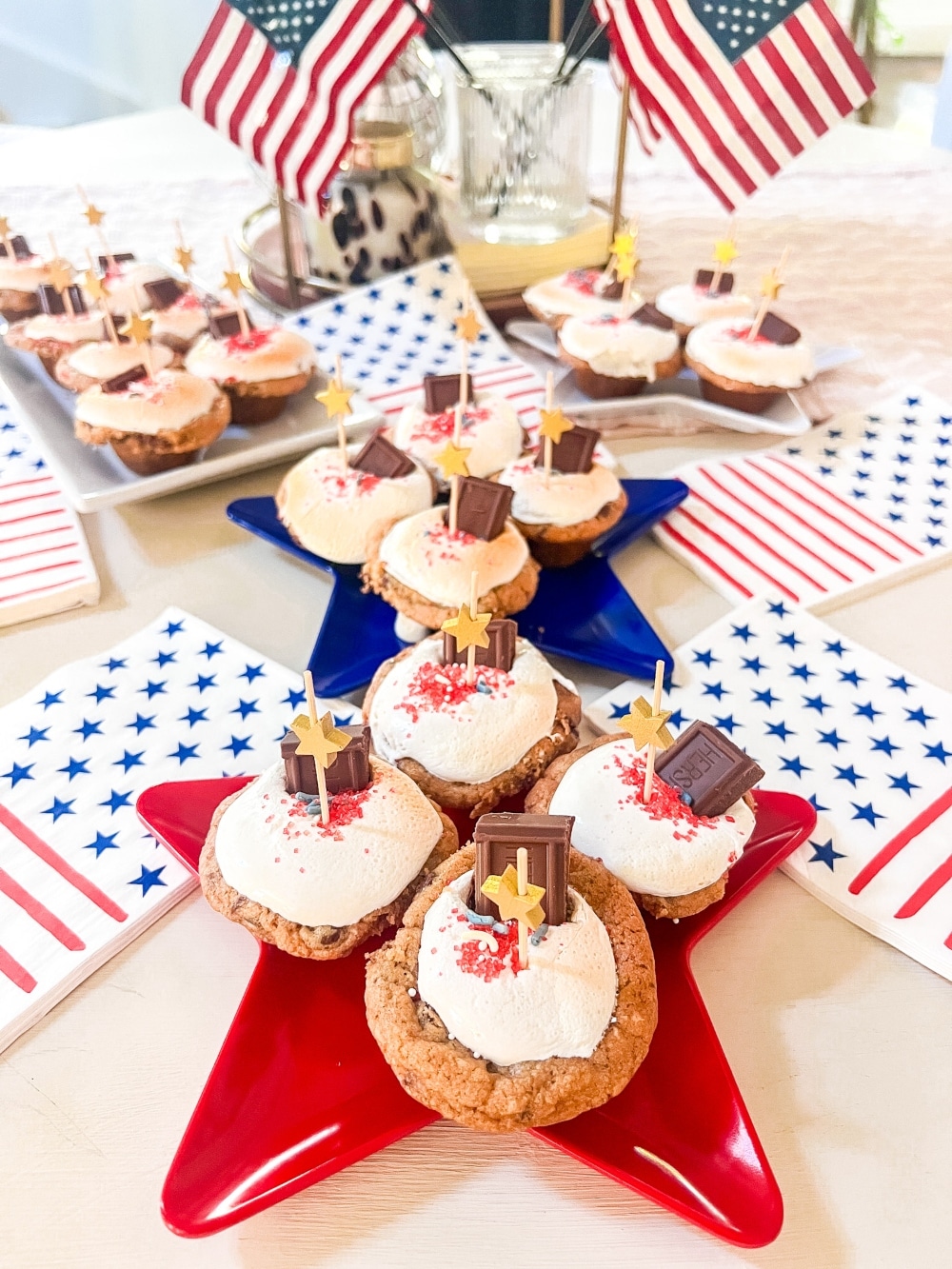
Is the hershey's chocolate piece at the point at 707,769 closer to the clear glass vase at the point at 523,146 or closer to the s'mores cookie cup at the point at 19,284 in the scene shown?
the clear glass vase at the point at 523,146

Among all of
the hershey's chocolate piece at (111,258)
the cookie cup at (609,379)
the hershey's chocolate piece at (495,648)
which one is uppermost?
the hershey's chocolate piece at (111,258)

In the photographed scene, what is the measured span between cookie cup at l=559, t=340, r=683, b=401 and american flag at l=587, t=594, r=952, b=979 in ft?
2.73

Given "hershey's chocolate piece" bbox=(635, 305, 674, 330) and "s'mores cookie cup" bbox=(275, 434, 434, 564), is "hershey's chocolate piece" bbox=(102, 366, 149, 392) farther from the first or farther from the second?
"hershey's chocolate piece" bbox=(635, 305, 674, 330)

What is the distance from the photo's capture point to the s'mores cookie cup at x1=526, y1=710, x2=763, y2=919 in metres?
1.34

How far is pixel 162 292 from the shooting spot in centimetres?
268

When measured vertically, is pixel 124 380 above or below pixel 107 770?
above

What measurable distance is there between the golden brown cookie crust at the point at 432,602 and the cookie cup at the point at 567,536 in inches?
3.5

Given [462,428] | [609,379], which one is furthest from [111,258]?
[609,379]

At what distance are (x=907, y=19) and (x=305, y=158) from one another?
26.1 feet

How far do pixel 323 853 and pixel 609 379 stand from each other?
1680mm

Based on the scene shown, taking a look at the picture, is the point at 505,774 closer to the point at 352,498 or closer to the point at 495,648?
the point at 495,648

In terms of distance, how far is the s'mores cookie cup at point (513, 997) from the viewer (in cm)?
114

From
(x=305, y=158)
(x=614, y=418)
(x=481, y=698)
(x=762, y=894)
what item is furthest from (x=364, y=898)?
(x=305, y=158)

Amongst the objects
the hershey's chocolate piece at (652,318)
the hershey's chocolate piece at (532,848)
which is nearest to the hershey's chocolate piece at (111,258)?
the hershey's chocolate piece at (652,318)
